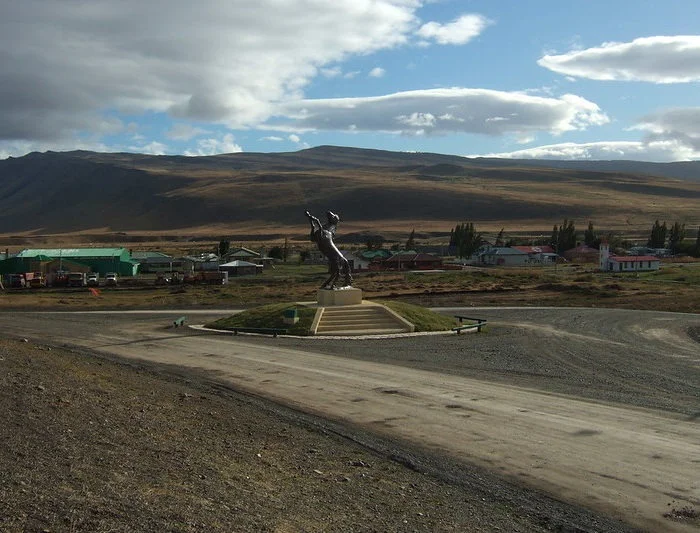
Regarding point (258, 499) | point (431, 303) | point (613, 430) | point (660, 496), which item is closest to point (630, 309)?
point (431, 303)

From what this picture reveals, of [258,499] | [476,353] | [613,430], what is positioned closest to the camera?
[258,499]

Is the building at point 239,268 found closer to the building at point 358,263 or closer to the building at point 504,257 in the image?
the building at point 358,263

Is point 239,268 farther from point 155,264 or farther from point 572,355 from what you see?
point 572,355

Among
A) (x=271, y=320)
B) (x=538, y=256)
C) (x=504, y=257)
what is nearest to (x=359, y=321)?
(x=271, y=320)

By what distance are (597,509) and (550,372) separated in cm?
1119

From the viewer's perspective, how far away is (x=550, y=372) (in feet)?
65.9

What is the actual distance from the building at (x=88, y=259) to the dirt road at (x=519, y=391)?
1604 inches

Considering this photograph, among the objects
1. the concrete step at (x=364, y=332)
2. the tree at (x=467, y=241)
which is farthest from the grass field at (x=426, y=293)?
the tree at (x=467, y=241)

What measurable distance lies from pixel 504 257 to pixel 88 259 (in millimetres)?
50820

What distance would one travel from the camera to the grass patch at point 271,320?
28.8 meters

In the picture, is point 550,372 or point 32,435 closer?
point 32,435

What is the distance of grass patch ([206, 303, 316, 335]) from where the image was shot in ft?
94.3

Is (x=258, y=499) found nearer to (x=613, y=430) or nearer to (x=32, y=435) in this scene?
(x=32, y=435)

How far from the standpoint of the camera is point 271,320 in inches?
1172
